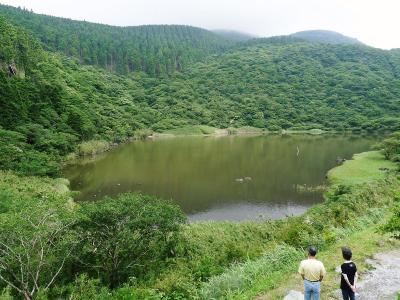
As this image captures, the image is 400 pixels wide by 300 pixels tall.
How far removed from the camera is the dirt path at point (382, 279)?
12.4 metres

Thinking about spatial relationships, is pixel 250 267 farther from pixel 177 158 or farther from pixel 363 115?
pixel 363 115

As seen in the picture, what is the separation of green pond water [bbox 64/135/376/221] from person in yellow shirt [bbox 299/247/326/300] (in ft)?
110

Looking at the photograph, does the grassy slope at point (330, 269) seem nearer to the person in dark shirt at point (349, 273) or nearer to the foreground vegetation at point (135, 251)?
the foreground vegetation at point (135, 251)

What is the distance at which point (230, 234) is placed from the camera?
3469 cm

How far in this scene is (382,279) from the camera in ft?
44.4

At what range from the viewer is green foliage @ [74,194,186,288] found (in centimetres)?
2388

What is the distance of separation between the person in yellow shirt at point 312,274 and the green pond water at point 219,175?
3367cm

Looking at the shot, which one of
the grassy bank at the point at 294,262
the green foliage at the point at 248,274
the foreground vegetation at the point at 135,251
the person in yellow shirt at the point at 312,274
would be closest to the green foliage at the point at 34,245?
the foreground vegetation at the point at 135,251

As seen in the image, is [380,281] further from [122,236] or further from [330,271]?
[122,236]

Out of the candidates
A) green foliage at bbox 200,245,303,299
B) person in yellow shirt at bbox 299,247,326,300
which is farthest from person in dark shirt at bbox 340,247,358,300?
green foliage at bbox 200,245,303,299

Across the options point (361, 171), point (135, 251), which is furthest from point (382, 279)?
point (361, 171)

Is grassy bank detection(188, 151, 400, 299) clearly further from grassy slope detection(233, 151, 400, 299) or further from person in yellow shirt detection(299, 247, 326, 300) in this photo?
person in yellow shirt detection(299, 247, 326, 300)

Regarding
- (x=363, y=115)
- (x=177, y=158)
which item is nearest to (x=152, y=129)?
(x=177, y=158)

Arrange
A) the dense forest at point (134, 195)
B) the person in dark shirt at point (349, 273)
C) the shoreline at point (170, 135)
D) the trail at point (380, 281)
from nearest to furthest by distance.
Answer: the person in dark shirt at point (349, 273)
the trail at point (380, 281)
the dense forest at point (134, 195)
the shoreline at point (170, 135)
